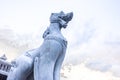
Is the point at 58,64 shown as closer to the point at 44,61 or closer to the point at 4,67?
the point at 44,61

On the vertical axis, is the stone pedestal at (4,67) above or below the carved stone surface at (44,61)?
below

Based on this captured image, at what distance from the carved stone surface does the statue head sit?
40 cm

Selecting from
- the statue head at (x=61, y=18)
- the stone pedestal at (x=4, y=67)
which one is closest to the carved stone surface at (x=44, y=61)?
the statue head at (x=61, y=18)

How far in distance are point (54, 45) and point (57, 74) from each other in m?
0.84

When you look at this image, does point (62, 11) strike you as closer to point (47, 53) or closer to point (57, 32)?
point (57, 32)

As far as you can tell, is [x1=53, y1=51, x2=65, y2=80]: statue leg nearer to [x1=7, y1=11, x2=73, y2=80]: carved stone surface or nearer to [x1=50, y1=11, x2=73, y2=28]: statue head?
[x1=7, y1=11, x2=73, y2=80]: carved stone surface

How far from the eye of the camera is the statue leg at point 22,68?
8.30 m

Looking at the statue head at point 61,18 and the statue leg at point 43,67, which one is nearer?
the statue leg at point 43,67

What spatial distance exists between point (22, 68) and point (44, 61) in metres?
0.62

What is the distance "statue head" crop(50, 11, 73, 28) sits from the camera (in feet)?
29.8

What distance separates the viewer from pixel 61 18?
9125mm

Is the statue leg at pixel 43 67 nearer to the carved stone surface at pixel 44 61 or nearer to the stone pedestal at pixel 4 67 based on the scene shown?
the carved stone surface at pixel 44 61

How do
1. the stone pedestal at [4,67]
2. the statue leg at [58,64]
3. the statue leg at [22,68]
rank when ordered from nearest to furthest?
the statue leg at [22,68] → the statue leg at [58,64] → the stone pedestal at [4,67]

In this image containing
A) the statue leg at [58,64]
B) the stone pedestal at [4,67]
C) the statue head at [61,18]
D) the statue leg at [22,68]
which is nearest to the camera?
the statue leg at [22,68]
